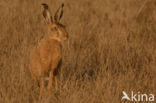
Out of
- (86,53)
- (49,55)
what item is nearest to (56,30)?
(49,55)

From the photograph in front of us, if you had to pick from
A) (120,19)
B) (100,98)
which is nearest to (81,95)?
(100,98)

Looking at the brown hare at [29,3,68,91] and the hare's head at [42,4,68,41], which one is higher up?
the hare's head at [42,4,68,41]

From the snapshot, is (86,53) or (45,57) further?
(86,53)

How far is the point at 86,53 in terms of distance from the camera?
4.64 m

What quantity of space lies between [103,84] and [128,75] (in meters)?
0.43

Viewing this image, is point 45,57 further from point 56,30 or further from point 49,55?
point 56,30

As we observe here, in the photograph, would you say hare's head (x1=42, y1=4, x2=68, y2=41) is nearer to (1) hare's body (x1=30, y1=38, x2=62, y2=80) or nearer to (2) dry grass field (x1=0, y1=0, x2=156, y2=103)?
(1) hare's body (x1=30, y1=38, x2=62, y2=80)

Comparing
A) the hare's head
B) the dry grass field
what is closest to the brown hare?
the hare's head

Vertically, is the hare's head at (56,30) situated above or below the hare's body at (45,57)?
above

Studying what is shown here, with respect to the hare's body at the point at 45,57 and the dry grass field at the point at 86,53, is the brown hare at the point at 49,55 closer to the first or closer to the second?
the hare's body at the point at 45,57

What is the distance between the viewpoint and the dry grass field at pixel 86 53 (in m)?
3.32

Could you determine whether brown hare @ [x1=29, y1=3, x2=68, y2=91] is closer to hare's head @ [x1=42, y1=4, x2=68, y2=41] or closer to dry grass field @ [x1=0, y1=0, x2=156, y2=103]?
hare's head @ [x1=42, y1=4, x2=68, y2=41]

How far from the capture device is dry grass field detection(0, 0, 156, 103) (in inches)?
131

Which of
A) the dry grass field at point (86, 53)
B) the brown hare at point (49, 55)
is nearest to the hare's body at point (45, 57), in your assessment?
the brown hare at point (49, 55)
